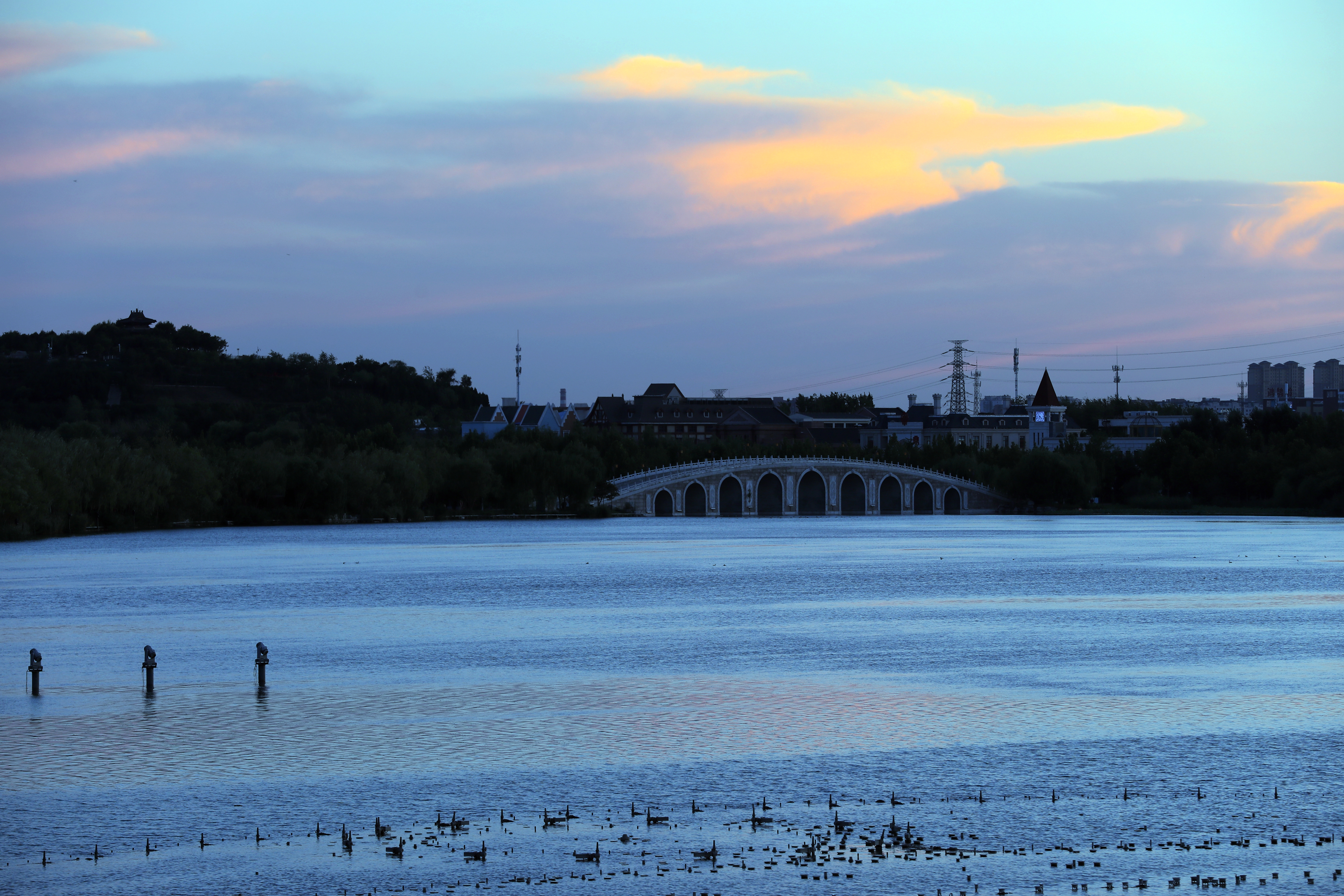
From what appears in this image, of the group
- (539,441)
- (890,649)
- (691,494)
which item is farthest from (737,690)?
(691,494)

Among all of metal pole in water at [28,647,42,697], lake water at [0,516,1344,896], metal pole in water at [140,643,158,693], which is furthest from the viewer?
metal pole in water at [140,643,158,693]

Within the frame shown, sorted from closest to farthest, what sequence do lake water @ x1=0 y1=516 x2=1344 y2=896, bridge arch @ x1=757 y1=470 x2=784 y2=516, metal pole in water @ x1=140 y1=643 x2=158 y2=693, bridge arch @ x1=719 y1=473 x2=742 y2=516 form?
1. lake water @ x1=0 y1=516 x2=1344 y2=896
2. metal pole in water @ x1=140 y1=643 x2=158 y2=693
3. bridge arch @ x1=719 y1=473 x2=742 y2=516
4. bridge arch @ x1=757 y1=470 x2=784 y2=516

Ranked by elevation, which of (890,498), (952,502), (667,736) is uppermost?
(890,498)

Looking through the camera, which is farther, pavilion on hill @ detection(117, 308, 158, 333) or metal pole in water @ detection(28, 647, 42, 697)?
pavilion on hill @ detection(117, 308, 158, 333)

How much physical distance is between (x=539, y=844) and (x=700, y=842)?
172 centimetres

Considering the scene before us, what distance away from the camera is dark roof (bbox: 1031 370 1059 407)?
7224 inches

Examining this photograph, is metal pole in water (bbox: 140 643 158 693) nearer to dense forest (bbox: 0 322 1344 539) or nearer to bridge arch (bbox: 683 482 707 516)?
dense forest (bbox: 0 322 1344 539)

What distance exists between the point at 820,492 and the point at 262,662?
113 meters

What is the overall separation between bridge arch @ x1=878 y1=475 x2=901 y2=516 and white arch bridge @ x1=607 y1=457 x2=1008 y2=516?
6cm

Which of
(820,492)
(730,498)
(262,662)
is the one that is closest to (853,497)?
(820,492)

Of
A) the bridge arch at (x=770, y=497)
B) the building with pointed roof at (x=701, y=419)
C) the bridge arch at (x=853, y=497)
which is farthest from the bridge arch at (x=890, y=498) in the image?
the building with pointed roof at (x=701, y=419)

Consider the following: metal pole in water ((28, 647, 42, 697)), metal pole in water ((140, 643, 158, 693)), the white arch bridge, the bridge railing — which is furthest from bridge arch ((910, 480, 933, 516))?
metal pole in water ((28, 647, 42, 697))

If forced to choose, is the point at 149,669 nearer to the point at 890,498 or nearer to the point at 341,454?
the point at 341,454

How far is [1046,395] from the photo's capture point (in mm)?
183625
